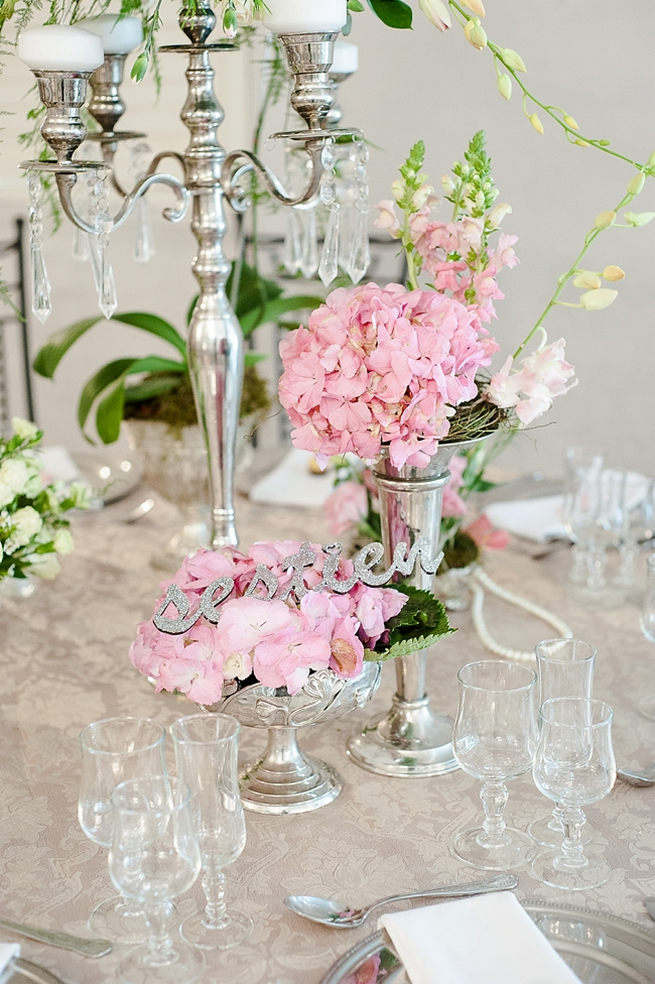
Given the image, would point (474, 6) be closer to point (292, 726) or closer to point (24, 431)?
point (292, 726)

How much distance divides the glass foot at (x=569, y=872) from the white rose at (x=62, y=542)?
2.69 ft

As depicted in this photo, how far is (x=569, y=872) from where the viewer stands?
3.60ft

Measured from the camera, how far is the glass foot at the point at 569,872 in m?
1.08

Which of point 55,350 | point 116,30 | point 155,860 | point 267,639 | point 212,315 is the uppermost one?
point 116,30

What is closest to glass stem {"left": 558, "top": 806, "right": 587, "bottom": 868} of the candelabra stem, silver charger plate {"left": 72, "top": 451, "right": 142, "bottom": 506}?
the candelabra stem

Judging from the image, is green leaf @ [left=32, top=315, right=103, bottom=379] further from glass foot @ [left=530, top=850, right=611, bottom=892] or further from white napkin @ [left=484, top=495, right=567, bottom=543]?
glass foot @ [left=530, top=850, right=611, bottom=892]

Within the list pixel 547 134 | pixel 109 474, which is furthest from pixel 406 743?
pixel 547 134

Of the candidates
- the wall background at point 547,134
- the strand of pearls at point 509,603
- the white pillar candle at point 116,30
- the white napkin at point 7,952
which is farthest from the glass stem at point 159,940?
the wall background at point 547,134

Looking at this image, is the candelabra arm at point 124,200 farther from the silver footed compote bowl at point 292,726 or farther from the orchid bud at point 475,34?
the silver footed compote bowl at point 292,726

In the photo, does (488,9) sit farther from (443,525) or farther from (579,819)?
(579,819)

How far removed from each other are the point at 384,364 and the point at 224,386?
45cm

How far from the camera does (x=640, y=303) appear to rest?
350 cm

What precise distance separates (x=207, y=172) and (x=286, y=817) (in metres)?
0.81

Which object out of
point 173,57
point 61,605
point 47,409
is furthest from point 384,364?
point 47,409
